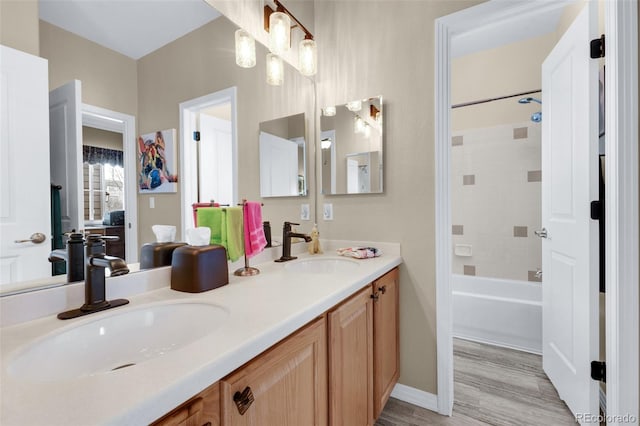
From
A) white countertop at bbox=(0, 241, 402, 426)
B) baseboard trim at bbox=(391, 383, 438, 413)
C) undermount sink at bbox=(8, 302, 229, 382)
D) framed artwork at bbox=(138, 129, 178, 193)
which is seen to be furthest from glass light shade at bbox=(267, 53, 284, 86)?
baseboard trim at bbox=(391, 383, 438, 413)

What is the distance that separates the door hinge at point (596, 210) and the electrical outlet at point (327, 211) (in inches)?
52.3

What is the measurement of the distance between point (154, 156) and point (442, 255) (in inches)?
57.5

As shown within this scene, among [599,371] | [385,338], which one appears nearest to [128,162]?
[385,338]

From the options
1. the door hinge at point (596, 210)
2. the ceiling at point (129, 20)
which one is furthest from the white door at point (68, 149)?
the door hinge at point (596, 210)

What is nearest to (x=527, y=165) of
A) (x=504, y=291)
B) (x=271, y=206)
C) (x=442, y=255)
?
(x=504, y=291)

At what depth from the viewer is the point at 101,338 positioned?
0.74 metres

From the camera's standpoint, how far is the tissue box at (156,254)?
1024 millimetres

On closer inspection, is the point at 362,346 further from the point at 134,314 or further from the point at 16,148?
the point at 16,148

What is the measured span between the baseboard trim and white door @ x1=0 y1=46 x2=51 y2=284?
176cm

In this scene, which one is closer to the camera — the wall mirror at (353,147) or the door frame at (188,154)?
the door frame at (188,154)

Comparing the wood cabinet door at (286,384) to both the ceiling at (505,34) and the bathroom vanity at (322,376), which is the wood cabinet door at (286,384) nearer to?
the bathroom vanity at (322,376)

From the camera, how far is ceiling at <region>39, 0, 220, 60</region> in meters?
0.81

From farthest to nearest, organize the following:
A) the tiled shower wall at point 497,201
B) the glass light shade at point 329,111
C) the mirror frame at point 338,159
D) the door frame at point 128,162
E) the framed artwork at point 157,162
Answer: the tiled shower wall at point 497,201 < the glass light shade at point 329,111 < the mirror frame at point 338,159 < the framed artwork at point 157,162 < the door frame at point 128,162

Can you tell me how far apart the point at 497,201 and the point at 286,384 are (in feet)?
8.71
